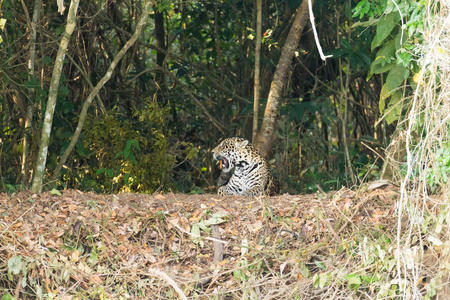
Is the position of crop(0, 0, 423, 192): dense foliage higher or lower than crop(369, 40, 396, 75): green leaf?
lower

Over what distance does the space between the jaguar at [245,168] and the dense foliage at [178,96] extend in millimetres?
741

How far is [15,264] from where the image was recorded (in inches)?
205

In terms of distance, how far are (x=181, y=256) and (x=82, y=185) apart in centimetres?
324

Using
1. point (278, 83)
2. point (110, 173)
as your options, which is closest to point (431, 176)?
point (278, 83)

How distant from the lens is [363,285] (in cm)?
509

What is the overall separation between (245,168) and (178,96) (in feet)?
9.09

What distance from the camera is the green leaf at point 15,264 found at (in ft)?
17.0

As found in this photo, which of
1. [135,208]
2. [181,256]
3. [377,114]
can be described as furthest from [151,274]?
[377,114]

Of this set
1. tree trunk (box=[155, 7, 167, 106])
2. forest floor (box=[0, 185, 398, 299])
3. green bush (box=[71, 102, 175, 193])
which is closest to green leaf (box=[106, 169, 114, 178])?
green bush (box=[71, 102, 175, 193])

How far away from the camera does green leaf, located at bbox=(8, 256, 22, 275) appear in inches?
204

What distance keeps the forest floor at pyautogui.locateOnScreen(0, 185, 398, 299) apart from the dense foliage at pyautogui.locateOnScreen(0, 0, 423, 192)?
1.13 meters

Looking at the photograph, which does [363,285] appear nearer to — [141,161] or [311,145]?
[141,161]

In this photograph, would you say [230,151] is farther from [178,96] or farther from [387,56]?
[387,56]

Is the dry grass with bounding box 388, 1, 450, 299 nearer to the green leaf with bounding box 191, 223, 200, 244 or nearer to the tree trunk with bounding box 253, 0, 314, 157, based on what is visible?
the green leaf with bounding box 191, 223, 200, 244
